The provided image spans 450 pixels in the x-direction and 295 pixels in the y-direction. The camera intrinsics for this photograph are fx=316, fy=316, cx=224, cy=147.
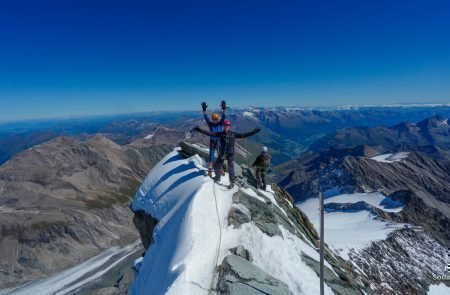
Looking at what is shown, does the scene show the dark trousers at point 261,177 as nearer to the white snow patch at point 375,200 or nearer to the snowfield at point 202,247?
the snowfield at point 202,247

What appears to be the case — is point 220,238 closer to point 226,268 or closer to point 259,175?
point 226,268

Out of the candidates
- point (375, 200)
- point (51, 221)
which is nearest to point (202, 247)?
point (375, 200)

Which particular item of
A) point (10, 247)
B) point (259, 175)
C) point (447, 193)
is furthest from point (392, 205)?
point (10, 247)

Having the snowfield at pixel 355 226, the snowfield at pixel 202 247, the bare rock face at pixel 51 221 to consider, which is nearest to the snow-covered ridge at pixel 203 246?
the snowfield at pixel 202 247

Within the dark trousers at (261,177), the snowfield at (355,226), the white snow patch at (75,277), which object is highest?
the dark trousers at (261,177)

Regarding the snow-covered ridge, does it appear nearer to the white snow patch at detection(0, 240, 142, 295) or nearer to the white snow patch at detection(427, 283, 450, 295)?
the white snow patch at detection(427, 283, 450, 295)

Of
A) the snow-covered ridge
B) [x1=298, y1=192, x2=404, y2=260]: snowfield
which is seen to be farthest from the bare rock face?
the snow-covered ridge
